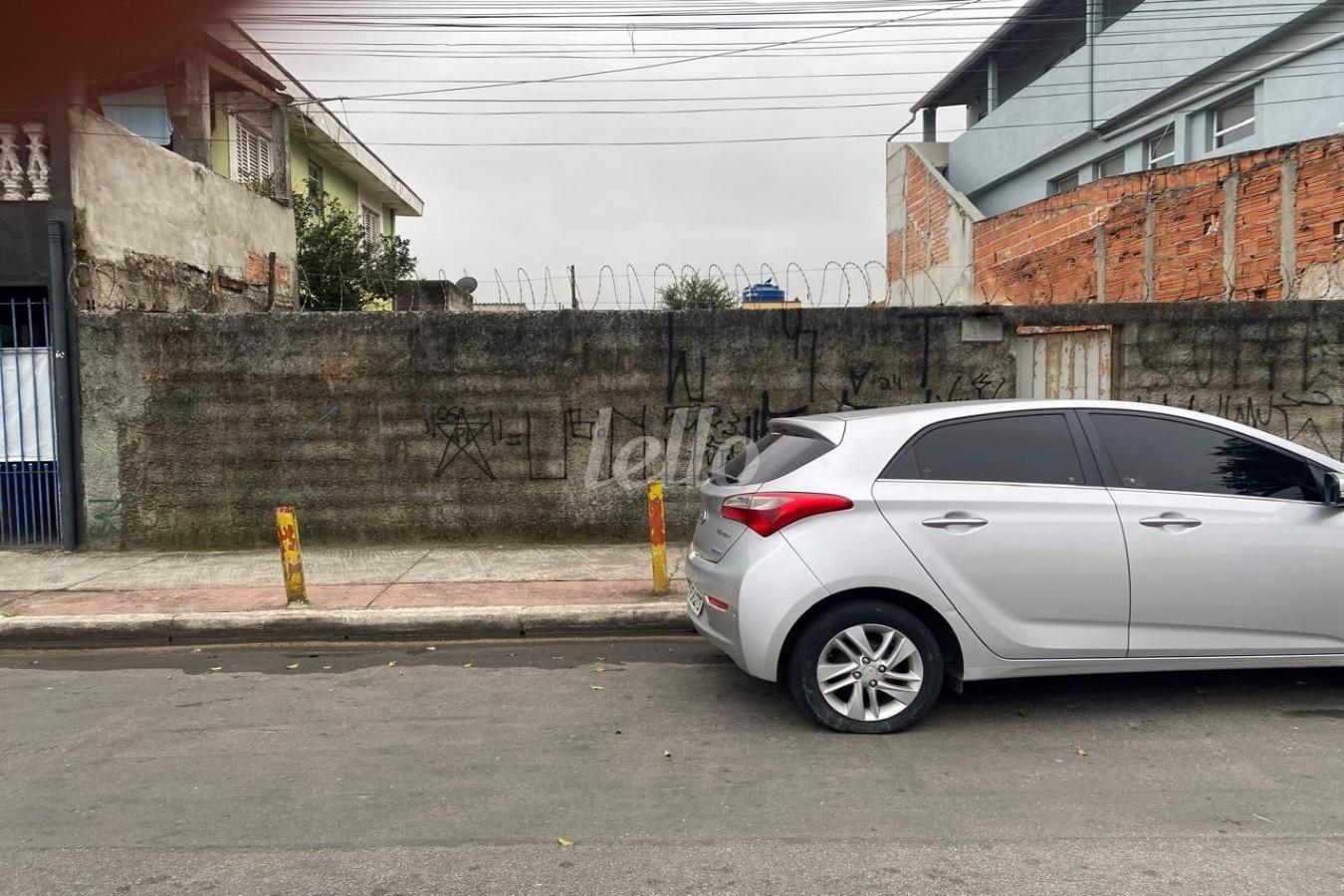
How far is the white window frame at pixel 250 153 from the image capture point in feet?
50.4

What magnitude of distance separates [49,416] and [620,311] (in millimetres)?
5550

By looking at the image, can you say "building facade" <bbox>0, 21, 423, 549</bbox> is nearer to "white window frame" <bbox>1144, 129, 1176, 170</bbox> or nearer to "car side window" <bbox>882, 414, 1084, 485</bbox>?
"car side window" <bbox>882, 414, 1084, 485</bbox>

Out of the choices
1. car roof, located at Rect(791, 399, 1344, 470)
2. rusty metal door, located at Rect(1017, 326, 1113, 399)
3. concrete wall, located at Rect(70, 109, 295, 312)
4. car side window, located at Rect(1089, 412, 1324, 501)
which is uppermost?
concrete wall, located at Rect(70, 109, 295, 312)

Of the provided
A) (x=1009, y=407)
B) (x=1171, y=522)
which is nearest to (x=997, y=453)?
(x=1009, y=407)

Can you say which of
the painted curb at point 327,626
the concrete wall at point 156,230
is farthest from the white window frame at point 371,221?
the painted curb at point 327,626

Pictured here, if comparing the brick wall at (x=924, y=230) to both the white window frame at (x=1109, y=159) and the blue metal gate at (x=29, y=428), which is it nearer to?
the white window frame at (x=1109, y=159)

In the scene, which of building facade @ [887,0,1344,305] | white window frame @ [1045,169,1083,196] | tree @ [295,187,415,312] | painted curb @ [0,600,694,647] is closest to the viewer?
painted curb @ [0,600,694,647]

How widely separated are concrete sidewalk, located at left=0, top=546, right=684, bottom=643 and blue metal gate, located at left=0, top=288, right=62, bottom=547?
0.42 m

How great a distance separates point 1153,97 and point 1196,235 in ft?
31.5

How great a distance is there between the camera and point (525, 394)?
9.14 metres

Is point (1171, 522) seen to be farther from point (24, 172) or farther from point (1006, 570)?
point (24, 172)

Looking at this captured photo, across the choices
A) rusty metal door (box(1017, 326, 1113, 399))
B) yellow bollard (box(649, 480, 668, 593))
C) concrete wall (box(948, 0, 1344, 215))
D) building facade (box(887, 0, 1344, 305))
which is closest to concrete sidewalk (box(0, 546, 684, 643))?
yellow bollard (box(649, 480, 668, 593))

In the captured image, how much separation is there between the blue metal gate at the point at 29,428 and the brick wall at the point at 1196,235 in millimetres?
8606

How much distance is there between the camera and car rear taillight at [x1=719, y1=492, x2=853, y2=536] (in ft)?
14.6
